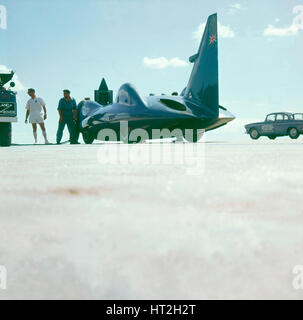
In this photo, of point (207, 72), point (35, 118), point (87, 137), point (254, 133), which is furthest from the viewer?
point (254, 133)

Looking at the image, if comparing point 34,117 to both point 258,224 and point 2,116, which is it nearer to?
point 2,116

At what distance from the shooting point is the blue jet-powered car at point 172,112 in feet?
45.0

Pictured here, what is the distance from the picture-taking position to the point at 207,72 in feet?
48.3

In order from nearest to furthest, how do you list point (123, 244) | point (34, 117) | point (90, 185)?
point (123, 244), point (90, 185), point (34, 117)

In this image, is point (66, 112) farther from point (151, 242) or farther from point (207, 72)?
point (151, 242)

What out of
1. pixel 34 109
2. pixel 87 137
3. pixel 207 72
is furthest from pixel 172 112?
pixel 34 109

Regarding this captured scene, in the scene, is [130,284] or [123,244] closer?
[130,284]

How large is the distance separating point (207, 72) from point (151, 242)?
45.4 feet

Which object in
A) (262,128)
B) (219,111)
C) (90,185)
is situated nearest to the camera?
(90,185)

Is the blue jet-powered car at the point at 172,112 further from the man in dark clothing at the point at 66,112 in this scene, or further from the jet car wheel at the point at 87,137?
the man in dark clothing at the point at 66,112

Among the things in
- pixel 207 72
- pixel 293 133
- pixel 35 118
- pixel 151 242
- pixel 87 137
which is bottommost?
pixel 151 242

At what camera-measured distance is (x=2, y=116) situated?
9.57 m
